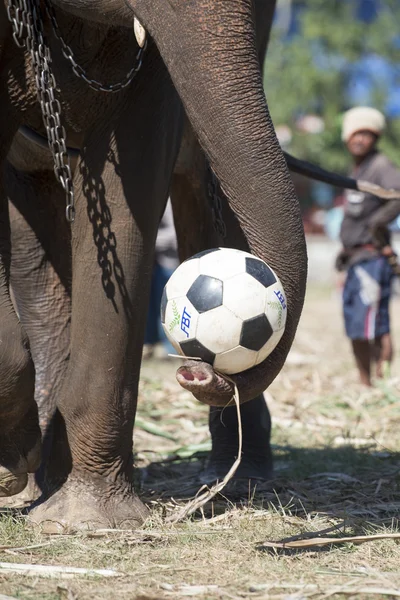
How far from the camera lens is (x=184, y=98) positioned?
10.5ft

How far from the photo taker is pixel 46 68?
3.51 metres

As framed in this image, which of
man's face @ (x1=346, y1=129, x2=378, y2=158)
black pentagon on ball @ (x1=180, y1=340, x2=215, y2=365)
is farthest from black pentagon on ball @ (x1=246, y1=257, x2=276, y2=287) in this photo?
man's face @ (x1=346, y1=129, x2=378, y2=158)

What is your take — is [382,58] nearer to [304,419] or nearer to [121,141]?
[304,419]

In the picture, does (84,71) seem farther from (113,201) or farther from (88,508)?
(88,508)

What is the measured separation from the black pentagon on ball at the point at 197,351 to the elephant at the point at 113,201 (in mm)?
169

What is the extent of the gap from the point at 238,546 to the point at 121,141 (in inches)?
54.3

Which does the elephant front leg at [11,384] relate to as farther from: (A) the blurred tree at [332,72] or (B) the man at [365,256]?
(A) the blurred tree at [332,72]

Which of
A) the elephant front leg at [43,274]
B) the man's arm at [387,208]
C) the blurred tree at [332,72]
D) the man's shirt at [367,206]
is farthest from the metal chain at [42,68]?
the blurred tree at [332,72]

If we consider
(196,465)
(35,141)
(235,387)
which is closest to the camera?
(235,387)

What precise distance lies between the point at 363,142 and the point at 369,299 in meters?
1.14

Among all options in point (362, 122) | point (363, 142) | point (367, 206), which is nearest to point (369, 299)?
point (367, 206)

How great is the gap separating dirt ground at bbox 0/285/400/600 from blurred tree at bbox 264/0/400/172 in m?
17.5

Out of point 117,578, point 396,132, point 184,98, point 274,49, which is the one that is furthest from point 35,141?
point 274,49

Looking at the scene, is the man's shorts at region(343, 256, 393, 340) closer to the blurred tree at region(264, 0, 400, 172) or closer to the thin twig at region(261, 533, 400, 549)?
the thin twig at region(261, 533, 400, 549)
